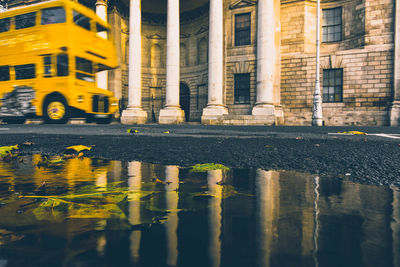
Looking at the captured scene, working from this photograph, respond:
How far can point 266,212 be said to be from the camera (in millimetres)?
1234

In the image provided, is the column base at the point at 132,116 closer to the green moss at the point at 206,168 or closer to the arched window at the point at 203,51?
the arched window at the point at 203,51

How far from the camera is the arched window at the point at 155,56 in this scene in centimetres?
2848

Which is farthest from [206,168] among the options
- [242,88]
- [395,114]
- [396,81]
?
[396,81]

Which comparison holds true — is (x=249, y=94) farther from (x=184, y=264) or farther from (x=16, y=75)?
(x=184, y=264)

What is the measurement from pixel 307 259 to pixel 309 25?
73.7 feet

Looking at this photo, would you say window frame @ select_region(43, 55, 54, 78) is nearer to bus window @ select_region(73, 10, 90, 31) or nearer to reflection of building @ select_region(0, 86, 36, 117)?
reflection of building @ select_region(0, 86, 36, 117)

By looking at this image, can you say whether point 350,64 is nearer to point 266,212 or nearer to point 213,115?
point 213,115

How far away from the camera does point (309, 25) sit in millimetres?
20188

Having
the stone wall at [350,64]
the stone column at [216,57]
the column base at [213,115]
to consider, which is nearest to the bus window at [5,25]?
the column base at [213,115]

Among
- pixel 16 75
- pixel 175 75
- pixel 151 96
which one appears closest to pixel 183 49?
pixel 151 96

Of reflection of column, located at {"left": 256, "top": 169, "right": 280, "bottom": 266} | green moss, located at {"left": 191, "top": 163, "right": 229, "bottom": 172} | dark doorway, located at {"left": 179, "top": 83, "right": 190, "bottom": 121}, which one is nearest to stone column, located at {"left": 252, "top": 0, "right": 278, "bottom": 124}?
dark doorway, located at {"left": 179, "top": 83, "right": 190, "bottom": 121}

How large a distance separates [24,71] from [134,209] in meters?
7.63

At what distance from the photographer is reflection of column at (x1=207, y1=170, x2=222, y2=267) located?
82 centimetres

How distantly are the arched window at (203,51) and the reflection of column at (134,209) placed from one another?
2434cm
